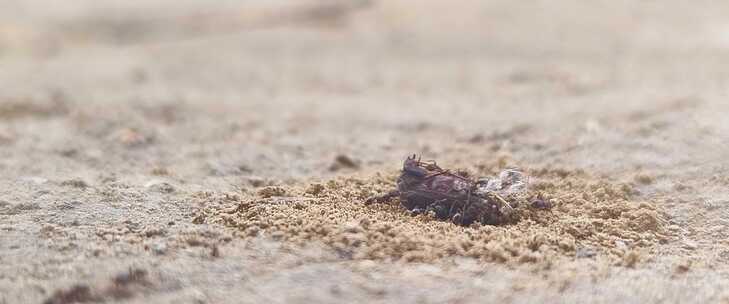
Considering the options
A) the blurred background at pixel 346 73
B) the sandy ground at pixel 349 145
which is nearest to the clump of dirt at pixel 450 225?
the sandy ground at pixel 349 145

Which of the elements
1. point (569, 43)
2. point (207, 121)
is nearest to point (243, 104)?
point (207, 121)

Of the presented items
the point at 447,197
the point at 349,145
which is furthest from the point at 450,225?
the point at 349,145

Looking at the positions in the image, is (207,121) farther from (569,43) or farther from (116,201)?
(569,43)

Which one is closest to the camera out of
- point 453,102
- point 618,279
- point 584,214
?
point 618,279

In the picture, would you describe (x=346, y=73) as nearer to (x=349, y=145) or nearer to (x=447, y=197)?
(x=349, y=145)

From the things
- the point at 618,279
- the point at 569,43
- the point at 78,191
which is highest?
the point at 569,43

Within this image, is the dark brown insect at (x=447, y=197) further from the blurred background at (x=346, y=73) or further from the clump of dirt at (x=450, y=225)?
the blurred background at (x=346, y=73)

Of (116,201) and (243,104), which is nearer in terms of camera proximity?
(116,201)
